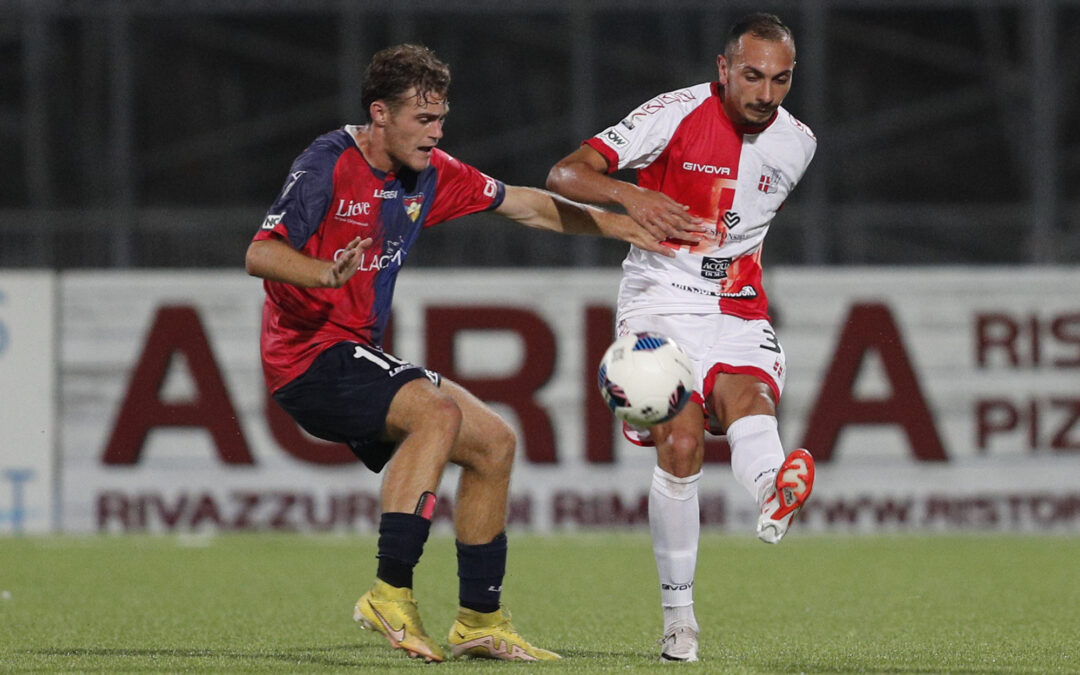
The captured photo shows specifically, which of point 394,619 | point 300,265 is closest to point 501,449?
point 394,619

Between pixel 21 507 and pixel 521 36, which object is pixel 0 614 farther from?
pixel 521 36

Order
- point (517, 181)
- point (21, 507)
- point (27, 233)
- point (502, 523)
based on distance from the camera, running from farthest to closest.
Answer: point (517, 181), point (27, 233), point (21, 507), point (502, 523)

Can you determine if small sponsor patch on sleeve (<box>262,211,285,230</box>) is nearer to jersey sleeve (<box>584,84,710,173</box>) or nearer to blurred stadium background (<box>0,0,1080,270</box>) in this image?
jersey sleeve (<box>584,84,710,173</box>)

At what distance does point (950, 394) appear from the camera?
11.8 meters

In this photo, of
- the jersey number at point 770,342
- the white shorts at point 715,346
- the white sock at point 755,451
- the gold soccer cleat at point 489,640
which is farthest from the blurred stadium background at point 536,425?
the jersey number at point 770,342

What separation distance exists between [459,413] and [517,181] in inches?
615

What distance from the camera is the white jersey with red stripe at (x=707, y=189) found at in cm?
617

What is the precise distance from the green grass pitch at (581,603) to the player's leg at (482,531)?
189 mm

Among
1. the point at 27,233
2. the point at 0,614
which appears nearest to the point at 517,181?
the point at 27,233

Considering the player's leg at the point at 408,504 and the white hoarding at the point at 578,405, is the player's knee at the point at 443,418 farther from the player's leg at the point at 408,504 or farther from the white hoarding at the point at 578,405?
the white hoarding at the point at 578,405

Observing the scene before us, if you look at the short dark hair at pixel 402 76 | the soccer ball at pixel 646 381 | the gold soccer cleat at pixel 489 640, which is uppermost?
the short dark hair at pixel 402 76

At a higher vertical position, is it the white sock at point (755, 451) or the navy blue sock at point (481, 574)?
the white sock at point (755, 451)

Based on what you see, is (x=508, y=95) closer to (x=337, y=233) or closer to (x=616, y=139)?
(x=616, y=139)

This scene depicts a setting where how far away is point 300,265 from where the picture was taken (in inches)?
214
